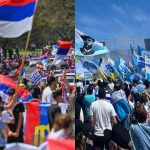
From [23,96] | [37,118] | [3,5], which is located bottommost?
[37,118]

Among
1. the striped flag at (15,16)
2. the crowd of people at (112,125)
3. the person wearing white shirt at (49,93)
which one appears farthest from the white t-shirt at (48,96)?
the striped flag at (15,16)

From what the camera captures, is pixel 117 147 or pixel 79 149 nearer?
pixel 79 149

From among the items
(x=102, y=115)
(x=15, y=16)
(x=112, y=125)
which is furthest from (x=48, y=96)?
(x=15, y=16)

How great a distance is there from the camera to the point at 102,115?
8305 millimetres

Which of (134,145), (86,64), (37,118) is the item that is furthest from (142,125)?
(86,64)

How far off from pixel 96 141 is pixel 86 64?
12.5 m

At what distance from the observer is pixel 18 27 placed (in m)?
6.90

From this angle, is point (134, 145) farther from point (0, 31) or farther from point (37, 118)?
point (0, 31)

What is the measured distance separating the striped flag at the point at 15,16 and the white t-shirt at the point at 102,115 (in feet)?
7.05

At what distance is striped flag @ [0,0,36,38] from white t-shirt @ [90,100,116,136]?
2.15 metres

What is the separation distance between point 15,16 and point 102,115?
7.92 feet

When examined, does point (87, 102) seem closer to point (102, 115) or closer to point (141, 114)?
point (102, 115)

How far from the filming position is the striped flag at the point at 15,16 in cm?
677

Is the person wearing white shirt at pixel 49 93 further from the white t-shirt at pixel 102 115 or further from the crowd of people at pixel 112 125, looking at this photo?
the white t-shirt at pixel 102 115
